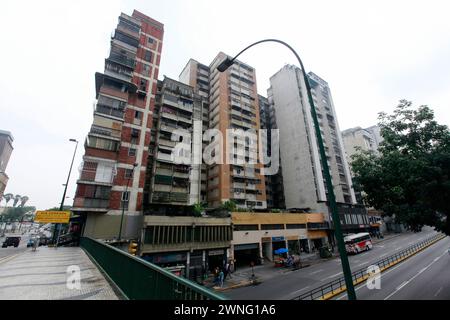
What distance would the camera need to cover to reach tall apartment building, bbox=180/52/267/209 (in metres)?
42.9

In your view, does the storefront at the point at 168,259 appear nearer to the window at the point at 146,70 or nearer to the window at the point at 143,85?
the window at the point at 143,85

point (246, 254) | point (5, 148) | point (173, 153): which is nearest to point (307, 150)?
point (246, 254)

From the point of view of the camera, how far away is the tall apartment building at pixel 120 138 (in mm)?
24375

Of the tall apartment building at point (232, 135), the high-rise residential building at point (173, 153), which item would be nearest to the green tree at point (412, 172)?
the high-rise residential building at point (173, 153)

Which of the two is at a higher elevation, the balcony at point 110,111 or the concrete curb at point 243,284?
the balcony at point 110,111

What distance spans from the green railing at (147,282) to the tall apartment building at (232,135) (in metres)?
33.6

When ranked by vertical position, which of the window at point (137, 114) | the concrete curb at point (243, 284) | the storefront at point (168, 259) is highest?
the window at point (137, 114)

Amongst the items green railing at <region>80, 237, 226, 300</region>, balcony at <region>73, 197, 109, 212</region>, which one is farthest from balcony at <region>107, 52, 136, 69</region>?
green railing at <region>80, 237, 226, 300</region>

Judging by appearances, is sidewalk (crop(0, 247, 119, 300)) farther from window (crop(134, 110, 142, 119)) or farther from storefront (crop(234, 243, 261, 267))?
storefront (crop(234, 243, 261, 267))

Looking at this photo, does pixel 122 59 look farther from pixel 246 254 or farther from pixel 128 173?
pixel 246 254

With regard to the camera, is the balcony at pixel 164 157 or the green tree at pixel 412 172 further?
the balcony at pixel 164 157

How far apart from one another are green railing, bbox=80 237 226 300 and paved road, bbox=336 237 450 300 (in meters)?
15.6

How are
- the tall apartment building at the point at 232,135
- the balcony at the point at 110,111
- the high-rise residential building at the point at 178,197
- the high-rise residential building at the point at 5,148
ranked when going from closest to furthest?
the high-rise residential building at the point at 178,197 < the balcony at the point at 110,111 < the tall apartment building at the point at 232,135 < the high-rise residential building at the point at 5,148
